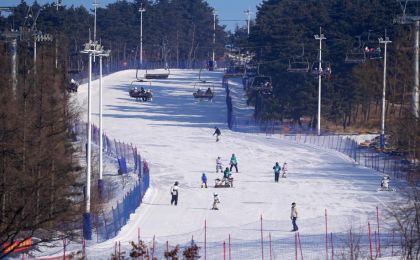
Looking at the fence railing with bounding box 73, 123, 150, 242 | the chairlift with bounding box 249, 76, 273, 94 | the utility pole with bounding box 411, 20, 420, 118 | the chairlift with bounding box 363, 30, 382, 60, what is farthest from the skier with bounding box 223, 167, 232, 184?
the chairlift with bounding box 249, 76, 273, 94

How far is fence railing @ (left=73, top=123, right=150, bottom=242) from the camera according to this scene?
114 ft

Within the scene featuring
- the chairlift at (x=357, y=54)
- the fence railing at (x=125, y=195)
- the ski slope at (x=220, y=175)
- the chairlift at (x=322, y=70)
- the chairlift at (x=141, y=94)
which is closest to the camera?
the fence railing at (x=125, y=195)

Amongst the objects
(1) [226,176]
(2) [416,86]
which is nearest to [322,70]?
(1) [226,176]

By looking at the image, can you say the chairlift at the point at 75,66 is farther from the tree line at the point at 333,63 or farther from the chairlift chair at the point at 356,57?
the chairlift chair at the point at 356,57

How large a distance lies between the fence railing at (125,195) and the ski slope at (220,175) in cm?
40

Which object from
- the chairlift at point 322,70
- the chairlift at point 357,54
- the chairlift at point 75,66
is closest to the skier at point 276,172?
the chairlift at point 75,66

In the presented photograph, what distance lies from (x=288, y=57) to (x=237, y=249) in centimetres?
4668

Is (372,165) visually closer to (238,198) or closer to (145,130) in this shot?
(238,198)

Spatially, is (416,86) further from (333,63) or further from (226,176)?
(333,63)

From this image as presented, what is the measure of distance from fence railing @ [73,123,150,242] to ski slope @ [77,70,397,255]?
0.40m

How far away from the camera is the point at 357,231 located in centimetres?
3353

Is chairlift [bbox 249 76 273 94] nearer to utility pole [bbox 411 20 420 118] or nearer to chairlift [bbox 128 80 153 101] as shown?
chairlift [bbox 128 80 153 101]

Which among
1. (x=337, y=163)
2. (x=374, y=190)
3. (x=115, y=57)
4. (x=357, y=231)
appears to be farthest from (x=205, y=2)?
(x=357, y=231)

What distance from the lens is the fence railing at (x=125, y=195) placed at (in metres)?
34.6
